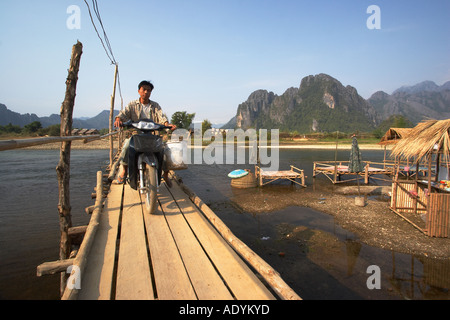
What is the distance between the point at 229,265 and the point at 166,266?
2.05 feet

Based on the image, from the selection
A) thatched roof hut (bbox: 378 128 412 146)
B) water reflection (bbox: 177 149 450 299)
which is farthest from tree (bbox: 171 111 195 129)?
water reflection (bbox: 177 149 450 299)

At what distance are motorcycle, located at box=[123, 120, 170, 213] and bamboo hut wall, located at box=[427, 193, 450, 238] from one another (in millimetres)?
7314

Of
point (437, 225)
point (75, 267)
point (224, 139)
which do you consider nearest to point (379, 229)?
point (437, 225)

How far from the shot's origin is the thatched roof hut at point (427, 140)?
21.2 feet

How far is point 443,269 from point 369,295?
2161 mm

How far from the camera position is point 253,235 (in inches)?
273

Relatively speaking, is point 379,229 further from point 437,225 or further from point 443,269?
point 443,269

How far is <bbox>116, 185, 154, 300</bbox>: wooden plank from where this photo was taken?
1924mm

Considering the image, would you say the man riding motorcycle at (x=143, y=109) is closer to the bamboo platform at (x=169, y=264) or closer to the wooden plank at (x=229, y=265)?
the bamboo platform at (x=169, y=264)

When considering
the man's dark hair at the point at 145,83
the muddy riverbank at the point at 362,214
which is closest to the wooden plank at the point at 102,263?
the man's dark hair at the point at 145,83

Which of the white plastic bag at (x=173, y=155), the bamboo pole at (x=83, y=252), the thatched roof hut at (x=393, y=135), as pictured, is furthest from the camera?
the thatched roof hut at (x=393, y=135)

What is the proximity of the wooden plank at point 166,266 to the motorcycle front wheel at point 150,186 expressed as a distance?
41 centimetres

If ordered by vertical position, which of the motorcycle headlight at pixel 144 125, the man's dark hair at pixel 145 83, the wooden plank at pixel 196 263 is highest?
the man's dark hair at pixel 145 83

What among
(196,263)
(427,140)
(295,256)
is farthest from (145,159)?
(427,140)
